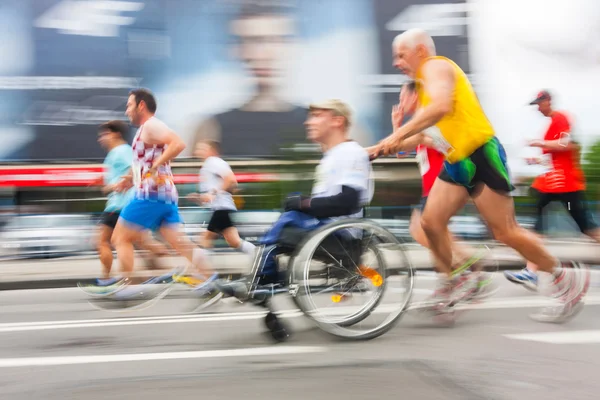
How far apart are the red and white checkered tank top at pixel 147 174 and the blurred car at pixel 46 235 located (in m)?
6.29

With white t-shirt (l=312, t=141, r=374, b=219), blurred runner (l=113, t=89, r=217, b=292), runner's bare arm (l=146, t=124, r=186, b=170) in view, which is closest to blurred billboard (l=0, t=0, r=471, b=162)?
blurred runner (l=113, t=89, r=217, b=292)

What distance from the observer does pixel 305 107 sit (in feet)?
44.3

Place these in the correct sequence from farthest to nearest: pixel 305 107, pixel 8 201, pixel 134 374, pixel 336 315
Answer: pixel 305 107 → pixel 8 201 → pixel 336 315 → pixel 134 374

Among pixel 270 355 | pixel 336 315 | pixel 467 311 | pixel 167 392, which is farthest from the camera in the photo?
pixel 467 311

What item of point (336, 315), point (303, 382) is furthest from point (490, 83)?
point (303, 382)

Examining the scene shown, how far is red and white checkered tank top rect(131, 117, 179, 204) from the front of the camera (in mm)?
5254

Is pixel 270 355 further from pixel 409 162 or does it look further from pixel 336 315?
pixel 409 162

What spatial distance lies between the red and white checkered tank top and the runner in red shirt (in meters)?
2.89

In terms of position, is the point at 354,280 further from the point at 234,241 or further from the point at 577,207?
the point at 234,241

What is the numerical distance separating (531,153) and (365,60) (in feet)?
10.6

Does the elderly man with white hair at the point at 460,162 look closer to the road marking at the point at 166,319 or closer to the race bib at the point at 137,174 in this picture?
the road marking at the point at 166,319

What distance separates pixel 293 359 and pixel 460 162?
1.44m

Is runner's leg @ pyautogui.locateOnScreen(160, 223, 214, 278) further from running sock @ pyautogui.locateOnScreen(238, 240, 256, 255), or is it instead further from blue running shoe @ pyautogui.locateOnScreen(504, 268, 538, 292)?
blue running shoe @ pyautogui.locateOnScreen(504, 268, 538, 292)

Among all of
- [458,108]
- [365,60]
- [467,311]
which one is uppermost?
[365,60]
